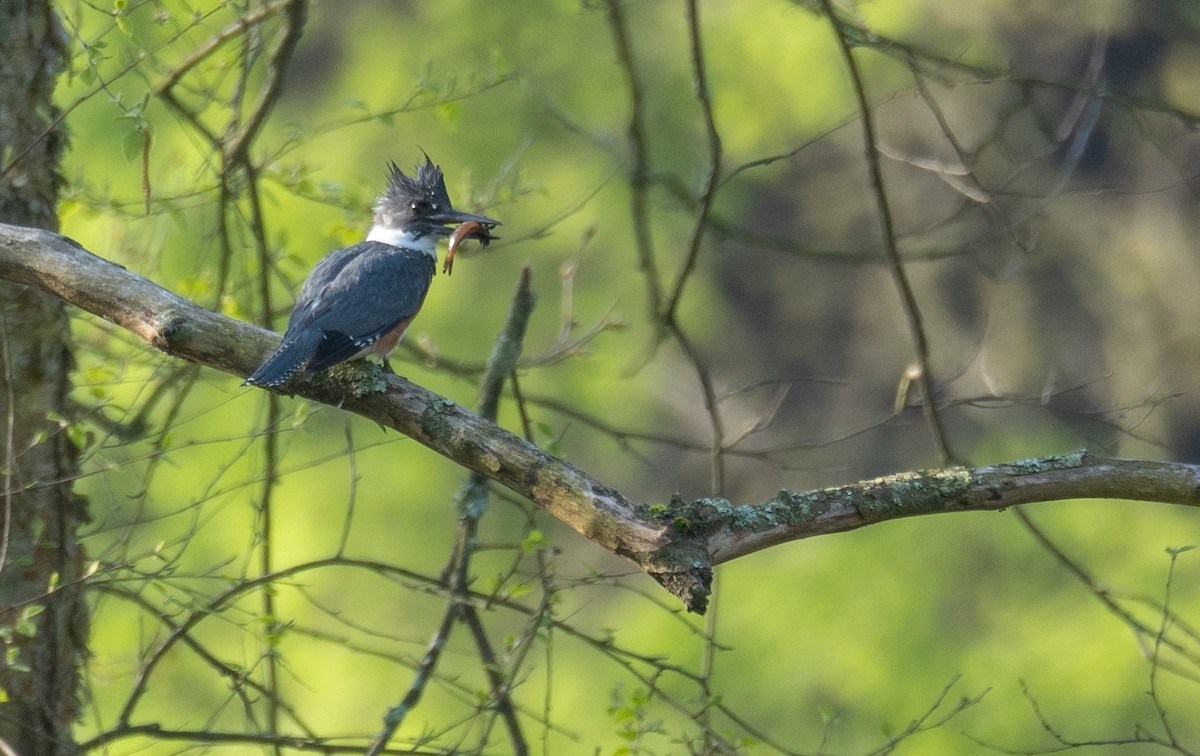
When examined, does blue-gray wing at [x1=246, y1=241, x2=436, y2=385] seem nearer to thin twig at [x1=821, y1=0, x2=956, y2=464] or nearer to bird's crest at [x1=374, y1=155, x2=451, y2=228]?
bird's crest at [x1=374, y1=155, x2=451, y2=228]

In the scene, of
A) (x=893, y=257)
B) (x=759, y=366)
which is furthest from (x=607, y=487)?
(x=759, y=366)

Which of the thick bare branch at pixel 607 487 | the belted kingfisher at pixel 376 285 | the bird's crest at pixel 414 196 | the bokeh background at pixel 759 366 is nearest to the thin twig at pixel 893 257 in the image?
the thick bare branch at pixel 607 487

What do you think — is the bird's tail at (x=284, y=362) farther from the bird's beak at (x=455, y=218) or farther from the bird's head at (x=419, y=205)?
the bird's head at (x=419, y=205)

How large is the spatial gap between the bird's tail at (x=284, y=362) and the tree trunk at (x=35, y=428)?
2.63 feet

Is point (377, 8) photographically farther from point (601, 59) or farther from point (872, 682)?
point (872, 682)

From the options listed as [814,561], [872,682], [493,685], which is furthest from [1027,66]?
[493,685]

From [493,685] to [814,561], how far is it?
4.78m

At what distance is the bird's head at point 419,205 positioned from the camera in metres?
5.16

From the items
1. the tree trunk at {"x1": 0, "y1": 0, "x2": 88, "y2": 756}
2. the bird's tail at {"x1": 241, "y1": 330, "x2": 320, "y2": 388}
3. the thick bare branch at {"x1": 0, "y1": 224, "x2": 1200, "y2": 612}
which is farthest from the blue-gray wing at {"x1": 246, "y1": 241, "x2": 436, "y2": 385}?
the tree trunk at {"x1": 0, "y1": 0, "x2": 88, "y2": 756}

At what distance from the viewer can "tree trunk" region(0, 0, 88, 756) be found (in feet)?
12.3

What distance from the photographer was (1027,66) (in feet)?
28.8

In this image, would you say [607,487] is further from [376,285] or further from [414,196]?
[414,196]

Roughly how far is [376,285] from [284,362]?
1214mm

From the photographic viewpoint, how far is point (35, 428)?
3.81 metres
